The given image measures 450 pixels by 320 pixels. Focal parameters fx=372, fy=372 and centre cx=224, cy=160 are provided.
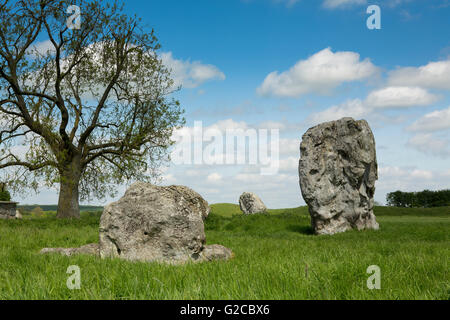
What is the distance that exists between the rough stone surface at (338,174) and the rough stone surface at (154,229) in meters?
10.6

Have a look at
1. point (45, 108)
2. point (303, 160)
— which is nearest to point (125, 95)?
point (45, 108)

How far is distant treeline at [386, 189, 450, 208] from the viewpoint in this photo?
1784 inches

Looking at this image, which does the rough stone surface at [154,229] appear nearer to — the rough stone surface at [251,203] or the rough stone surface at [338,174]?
the rough stone surface at [338,174]

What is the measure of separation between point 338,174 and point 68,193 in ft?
56.4

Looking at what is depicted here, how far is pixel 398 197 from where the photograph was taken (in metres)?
46.1

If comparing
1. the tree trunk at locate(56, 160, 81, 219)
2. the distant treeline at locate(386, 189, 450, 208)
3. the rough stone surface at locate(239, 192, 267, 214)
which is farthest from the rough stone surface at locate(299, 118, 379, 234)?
the distant treeline at locate(386, 189, 450, 208)

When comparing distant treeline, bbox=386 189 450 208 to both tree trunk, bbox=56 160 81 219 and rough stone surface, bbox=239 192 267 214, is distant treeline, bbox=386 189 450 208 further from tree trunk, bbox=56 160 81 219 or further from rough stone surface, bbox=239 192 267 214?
tree trunk, bbox=56 160 81 219

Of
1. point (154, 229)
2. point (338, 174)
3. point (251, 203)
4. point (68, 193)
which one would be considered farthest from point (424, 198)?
point (154, 229)

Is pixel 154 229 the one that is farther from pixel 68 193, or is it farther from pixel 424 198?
pixel 424 198

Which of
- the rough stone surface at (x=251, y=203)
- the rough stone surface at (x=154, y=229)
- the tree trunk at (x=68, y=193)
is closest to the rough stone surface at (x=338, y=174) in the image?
the rough stone surface at (x=154, y=229)

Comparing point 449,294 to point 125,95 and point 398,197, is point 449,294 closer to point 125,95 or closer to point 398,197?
point 125,95

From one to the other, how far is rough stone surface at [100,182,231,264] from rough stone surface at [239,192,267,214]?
1021 inches

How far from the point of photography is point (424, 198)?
1790 inches
